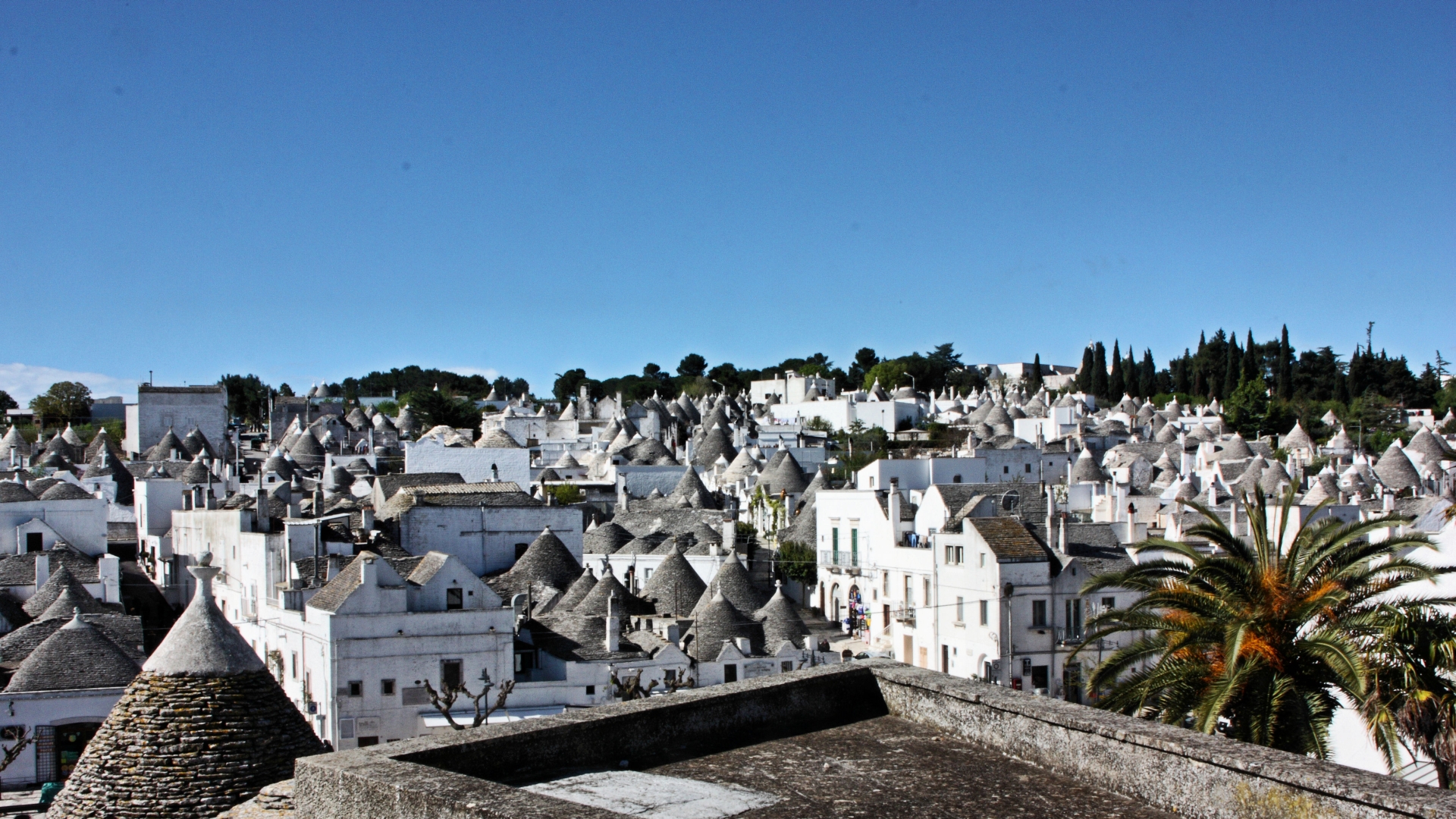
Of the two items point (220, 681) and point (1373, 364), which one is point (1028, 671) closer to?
point (220, 681)

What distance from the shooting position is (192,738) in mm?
11898

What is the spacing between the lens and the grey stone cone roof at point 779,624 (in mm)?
31641

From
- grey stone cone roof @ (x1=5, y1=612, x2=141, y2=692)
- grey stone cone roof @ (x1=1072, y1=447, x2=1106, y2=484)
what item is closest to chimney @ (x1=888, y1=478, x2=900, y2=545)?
grey stone cone roof @ (x1=5, y1=612, x2=141, y2=692)

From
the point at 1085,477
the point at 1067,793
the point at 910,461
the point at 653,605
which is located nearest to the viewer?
the point at 1067,793

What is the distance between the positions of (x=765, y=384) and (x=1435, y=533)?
100m

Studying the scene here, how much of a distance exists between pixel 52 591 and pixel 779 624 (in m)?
17.6

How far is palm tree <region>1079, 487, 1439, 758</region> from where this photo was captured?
33.5ft

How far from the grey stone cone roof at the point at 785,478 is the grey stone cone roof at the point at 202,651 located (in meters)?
43.2

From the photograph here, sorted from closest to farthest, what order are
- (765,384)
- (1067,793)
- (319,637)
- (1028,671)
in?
1. (1067,793)
2. (319,637)
3. (1028,671)
4. (765,384)

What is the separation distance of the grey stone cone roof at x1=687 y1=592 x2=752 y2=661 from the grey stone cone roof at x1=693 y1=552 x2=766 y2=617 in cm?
213

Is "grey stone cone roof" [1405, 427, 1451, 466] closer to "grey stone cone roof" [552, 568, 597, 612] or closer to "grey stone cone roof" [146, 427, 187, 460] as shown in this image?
"grey stone cone roof" [552, 568, 597, 612]

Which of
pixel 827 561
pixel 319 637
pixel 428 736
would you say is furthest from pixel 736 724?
pixel 827 561

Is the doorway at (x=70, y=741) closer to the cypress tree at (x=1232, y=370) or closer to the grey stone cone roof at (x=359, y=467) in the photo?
the grey stone cone roof at (x=359, y=467)

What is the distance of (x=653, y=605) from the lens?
35.8 meters
